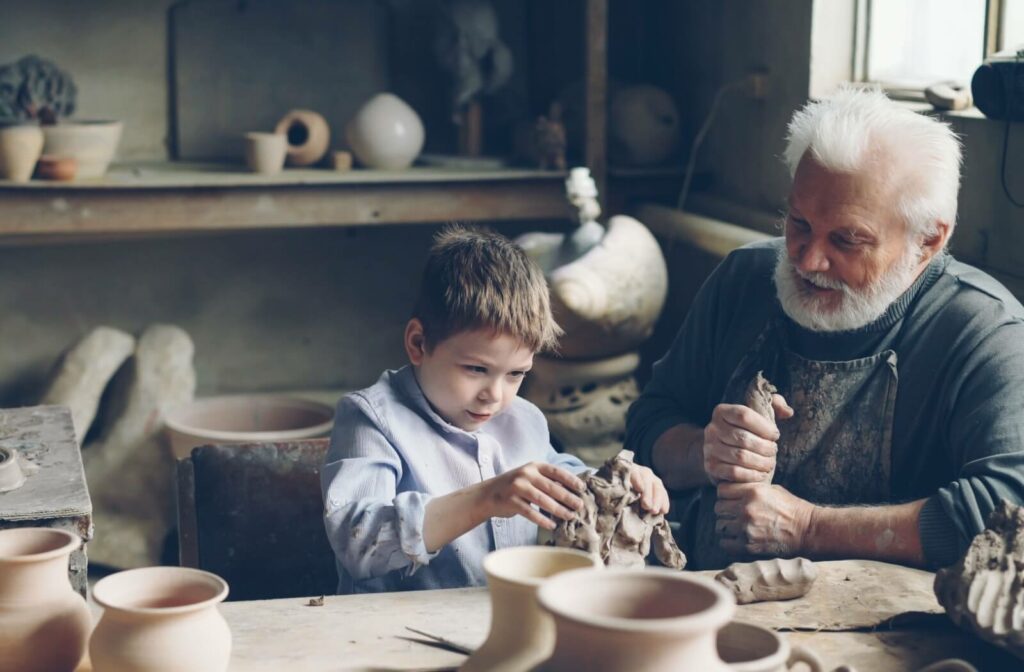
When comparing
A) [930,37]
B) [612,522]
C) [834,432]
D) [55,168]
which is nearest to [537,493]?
[612,522]

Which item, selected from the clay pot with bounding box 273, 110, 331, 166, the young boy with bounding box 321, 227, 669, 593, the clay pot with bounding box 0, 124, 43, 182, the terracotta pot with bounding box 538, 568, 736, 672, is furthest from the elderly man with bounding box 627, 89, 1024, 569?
the clay pot with bounding box 0, 124, 43, 182

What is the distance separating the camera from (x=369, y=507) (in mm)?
1741

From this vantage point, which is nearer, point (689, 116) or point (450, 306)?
point (450, 306)

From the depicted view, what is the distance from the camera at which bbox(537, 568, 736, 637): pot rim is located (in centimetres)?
101

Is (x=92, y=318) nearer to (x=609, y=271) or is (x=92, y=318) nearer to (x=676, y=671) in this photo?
(x=609, y=271)

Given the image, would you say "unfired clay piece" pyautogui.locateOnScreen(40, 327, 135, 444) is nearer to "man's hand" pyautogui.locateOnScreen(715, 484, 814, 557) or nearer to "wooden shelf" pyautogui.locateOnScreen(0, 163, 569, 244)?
"wooden shelf" pyautogui.locateOnScreen(0, 163, 569, 244)

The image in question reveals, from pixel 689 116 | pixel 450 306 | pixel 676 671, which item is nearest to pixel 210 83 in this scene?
pixel 689 116

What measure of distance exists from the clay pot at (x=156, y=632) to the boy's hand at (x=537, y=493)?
0.41 m

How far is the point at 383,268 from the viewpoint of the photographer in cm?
492

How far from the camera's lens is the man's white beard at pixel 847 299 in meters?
2.13

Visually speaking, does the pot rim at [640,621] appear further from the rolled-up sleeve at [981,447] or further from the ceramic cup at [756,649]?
the rolled-up sleeve at [981,447]

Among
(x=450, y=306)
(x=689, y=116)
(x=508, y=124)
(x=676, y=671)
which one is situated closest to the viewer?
(x=676, y=671)

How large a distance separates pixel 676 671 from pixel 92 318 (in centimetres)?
402

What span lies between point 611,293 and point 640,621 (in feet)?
7.91
